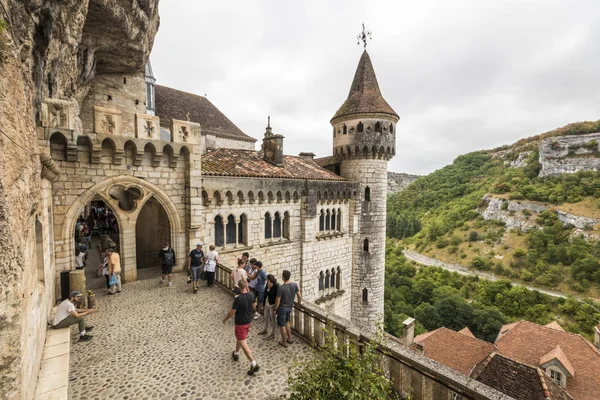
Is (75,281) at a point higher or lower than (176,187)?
lower

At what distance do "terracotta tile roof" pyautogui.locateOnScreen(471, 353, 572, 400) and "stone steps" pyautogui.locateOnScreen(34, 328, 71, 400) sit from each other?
16.8 meters

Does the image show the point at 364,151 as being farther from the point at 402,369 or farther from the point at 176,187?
the point at 402,369

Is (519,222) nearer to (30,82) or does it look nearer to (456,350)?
(456,350)

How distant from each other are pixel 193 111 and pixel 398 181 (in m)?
150

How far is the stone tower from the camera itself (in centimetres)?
1941

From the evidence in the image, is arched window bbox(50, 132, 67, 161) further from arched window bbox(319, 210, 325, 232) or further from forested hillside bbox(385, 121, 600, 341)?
forested hillside bbox(385, 121, 600, 341)

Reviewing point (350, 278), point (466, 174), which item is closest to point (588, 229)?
point (466, 174)

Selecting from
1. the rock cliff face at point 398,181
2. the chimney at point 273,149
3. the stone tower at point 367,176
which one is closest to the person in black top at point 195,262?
the chimney at point 273,149

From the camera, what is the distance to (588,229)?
185 feet

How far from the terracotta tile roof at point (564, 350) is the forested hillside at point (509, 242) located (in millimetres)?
15909

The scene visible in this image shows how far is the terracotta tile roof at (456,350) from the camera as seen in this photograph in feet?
62.4

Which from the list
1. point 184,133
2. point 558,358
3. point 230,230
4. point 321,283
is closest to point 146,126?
point 184,133

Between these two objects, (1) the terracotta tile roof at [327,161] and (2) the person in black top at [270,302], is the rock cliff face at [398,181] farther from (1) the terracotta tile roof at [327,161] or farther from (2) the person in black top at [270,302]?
(2) the person in black top at [270,302]

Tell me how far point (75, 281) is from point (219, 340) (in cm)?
501
